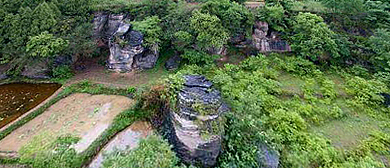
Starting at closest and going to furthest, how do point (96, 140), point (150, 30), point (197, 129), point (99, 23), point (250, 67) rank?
point (197, 129), point (96, 140), point (150, 30), point (250, 67), point (99, 23)

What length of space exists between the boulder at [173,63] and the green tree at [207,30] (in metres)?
2.22

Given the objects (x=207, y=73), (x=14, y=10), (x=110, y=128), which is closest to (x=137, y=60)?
(x=207, y=73)

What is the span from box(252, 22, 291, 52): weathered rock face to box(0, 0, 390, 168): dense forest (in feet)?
0.34

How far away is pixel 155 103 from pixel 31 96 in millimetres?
8878

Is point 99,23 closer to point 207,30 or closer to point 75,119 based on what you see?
point 207,30

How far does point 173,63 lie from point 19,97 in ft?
32.2

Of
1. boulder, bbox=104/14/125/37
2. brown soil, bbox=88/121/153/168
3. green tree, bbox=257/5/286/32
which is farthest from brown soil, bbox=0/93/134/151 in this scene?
green tree, bbox=257/5/286/32

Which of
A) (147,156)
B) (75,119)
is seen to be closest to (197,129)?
(147,156)

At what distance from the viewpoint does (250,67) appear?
1805 centimetres

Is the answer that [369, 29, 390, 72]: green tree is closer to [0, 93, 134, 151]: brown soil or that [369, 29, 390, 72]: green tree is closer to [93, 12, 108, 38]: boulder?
[0, 93, 134, 151]: brown soil

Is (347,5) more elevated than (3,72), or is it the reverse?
(347,5)

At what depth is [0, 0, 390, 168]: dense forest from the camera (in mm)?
11320

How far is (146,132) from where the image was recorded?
42.2 feet

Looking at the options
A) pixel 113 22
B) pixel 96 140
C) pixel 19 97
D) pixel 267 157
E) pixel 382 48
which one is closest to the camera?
pixel 267 157
